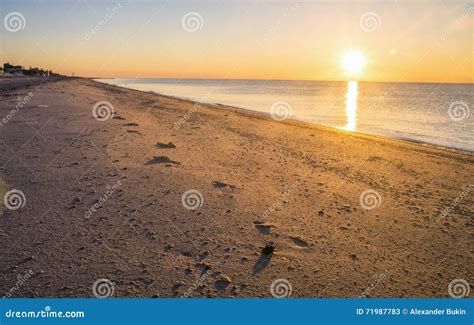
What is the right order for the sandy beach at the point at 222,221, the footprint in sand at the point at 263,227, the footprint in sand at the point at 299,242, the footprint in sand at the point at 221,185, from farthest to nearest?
the footprint in sand at the point at 221,185, the footprint in sand at the point at 263,227, the footprint in sand at the point at 299,242, the sandy beach at the point at 222,221

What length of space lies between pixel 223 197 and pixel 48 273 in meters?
3.60

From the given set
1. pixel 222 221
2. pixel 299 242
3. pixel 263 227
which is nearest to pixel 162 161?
pixel 222 221

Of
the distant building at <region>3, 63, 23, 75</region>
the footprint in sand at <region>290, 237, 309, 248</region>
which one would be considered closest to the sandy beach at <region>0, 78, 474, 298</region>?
the footprint in sand at <region>290, 237, 309, 248</region>

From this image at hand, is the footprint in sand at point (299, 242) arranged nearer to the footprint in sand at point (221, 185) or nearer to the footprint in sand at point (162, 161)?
the footprint in sand at point (221, 185)

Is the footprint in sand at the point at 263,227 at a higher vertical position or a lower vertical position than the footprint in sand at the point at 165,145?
lower

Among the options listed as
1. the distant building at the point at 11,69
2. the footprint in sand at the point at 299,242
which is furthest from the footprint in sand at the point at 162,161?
the distant building at the point at 11,69

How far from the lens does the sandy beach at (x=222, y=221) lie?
475cm

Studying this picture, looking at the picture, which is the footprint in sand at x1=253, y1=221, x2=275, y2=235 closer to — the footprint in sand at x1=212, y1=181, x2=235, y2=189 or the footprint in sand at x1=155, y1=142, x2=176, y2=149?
the footprint in sand at x1=212, y1=181, x2=235, y2=189

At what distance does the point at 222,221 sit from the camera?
6.38m

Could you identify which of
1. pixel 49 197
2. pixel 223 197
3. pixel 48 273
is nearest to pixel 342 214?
pixel 223 197

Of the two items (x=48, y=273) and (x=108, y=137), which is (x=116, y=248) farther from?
→ (x=108, y=137)

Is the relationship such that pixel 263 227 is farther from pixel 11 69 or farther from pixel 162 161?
pixel 11 69

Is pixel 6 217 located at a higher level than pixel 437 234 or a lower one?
lower

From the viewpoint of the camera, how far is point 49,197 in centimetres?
696
